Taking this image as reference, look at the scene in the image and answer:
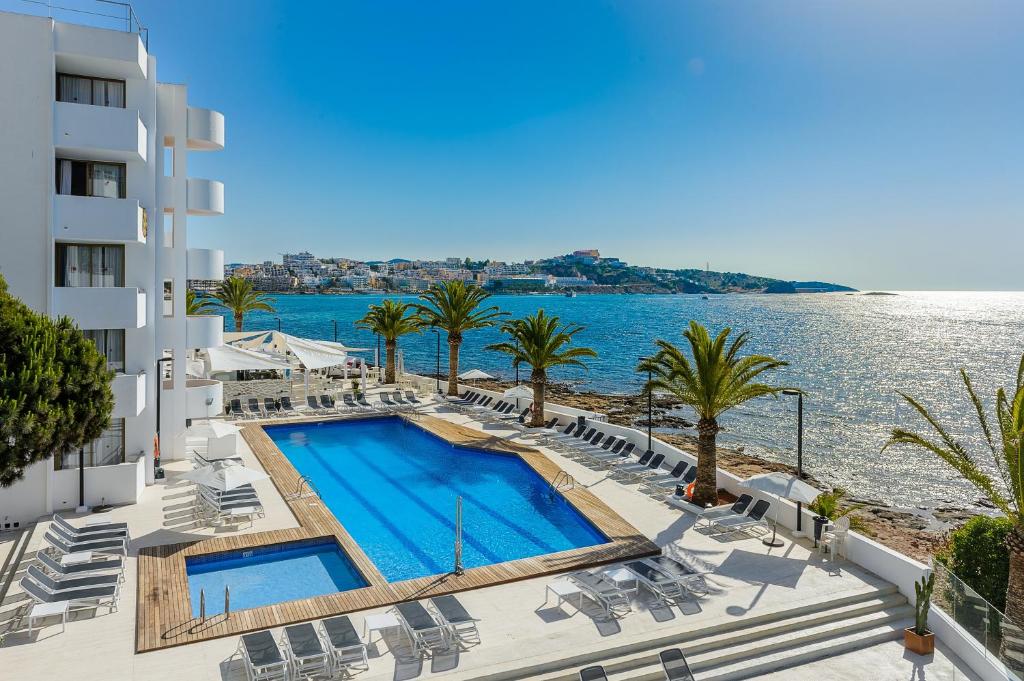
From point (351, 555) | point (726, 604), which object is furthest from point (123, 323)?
point (726, 604)

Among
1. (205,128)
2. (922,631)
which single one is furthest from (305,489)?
(922,631)

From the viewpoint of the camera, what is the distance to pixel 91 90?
17141 mm

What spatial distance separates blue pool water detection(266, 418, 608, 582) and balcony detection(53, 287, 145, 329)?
7066 mm

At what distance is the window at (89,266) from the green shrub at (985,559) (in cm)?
2103

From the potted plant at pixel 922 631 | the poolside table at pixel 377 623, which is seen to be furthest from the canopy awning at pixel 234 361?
the potted plant at pixel 922 631

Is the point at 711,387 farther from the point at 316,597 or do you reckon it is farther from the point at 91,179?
the point at 91,179

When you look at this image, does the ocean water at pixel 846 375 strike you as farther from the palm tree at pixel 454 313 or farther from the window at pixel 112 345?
the window at pixel 112 345

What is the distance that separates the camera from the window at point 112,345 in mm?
17138

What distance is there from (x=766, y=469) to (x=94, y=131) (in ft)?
87.6

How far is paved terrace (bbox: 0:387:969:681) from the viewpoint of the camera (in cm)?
995

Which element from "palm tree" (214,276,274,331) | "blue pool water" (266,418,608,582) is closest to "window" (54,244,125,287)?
"blue pool water" (266,418,608,582)

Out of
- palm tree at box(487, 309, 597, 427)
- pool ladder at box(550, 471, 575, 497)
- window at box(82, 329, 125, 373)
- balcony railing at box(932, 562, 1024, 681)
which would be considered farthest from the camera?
palm tree at box(487, 309, 597, 427)

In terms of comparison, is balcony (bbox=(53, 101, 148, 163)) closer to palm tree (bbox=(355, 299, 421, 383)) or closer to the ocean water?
palm tree (bbox=(355, 299, 421, 383))

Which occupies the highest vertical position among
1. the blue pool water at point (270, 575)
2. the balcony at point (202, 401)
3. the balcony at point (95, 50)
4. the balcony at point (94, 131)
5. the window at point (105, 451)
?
the balcony at point (95, 50)
